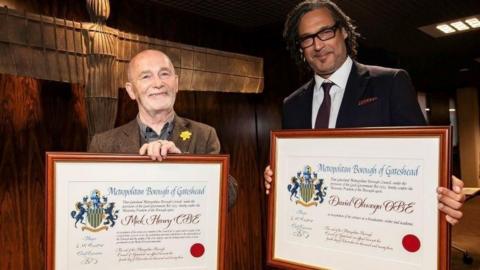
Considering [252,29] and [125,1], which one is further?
[252,29]

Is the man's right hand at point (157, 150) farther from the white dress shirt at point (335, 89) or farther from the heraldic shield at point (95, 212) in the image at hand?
the white dress shirt at point (335, 89)

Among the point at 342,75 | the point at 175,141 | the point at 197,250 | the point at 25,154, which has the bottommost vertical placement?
the point at 197,250

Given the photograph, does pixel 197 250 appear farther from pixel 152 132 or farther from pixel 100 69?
pixel 100 69

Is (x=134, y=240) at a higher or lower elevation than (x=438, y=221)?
lower

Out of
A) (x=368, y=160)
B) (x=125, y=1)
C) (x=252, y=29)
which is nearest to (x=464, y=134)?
(x=252, y=29)

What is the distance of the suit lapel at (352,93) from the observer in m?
1.63

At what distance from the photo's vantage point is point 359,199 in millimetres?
1429

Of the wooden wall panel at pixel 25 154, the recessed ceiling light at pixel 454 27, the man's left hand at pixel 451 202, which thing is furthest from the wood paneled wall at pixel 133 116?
the man's left hand at pixel 451 202

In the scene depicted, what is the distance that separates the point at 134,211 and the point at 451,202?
3.53 ft

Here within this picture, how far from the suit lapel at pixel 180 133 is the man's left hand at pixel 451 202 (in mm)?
1019

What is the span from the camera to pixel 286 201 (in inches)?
63.4

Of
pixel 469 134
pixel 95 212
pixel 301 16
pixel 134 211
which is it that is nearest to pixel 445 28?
pixel 301 16

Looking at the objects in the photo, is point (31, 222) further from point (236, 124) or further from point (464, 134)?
point (464, 134)

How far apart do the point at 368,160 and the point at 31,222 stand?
2.42m
